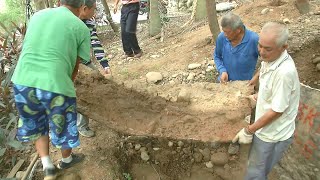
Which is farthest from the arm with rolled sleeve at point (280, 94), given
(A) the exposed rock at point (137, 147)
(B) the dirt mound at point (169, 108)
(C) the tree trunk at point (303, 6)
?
(C) the tree trunk at point (303, 6)

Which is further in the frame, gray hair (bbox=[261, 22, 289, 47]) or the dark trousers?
the dark trousers

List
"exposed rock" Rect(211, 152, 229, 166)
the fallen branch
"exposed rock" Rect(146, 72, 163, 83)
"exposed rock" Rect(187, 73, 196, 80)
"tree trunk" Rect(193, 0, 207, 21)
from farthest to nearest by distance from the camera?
1. "tree trunk" Rect(193, 0, 207, 21)
2. "exposed rock" Rect(146, 72, 163, 83)
3. "exposed rock" Rect(187, 73, 196, 80)
4. "exposed rock" Rect(211, 152, 229, 166)
5. the fallen branch

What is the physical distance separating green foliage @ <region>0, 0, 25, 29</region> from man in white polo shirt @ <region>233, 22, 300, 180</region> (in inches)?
362

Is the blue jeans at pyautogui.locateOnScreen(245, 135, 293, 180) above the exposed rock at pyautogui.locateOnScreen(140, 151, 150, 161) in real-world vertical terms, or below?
above

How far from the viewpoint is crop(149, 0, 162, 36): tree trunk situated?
20.3ft

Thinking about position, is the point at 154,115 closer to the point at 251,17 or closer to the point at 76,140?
the point at 76,140

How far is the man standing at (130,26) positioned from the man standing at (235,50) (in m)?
2.44

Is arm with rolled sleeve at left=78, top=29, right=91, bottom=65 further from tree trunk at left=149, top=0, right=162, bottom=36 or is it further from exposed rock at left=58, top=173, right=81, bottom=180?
tree trunk at left=149, top=0, right=162, bottom=36

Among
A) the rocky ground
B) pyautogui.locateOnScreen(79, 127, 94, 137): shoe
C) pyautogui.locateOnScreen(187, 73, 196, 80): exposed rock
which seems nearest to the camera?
the rocky ground

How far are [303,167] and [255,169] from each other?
2.29 ft

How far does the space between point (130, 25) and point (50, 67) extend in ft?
11.5

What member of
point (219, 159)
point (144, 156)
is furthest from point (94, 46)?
point (219, 159)

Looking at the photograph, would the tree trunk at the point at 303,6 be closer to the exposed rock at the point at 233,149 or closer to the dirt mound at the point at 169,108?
the dirt mound at the point at 169,108

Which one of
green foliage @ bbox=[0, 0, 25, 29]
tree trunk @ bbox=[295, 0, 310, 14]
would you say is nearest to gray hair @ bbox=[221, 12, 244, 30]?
tree trunk @ bbox=[295, 0, 310, 14]
